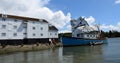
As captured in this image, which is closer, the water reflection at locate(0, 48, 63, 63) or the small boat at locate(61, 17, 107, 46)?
the water reflection at locate(0, 48, 63, 63)

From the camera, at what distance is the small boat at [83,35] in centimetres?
5703

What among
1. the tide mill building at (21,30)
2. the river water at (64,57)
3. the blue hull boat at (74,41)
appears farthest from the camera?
the blue hull boat at (74,41)

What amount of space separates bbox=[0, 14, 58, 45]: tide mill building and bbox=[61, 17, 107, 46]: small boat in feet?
22.8

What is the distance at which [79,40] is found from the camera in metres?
57.8

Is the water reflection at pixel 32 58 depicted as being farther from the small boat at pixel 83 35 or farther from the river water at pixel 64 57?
the small boat at pixel 83 35

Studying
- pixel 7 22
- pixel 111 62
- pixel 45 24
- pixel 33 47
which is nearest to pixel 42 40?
pixel 45 24

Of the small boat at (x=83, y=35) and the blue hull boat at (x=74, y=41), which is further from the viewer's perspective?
the small boat at (x=83, y=35)

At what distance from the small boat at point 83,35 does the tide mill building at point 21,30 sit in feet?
22.8

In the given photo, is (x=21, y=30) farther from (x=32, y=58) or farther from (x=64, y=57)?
(x=64, y=57)

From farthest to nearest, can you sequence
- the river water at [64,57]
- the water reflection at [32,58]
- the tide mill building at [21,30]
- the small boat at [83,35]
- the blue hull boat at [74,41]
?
the small boat at [83,35] < the blue hull boat at [74,41] < the tide mill building at [21,30] < the water reflection at [32,58] < the river water at [64,57]

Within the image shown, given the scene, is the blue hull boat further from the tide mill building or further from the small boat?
the tide mill building

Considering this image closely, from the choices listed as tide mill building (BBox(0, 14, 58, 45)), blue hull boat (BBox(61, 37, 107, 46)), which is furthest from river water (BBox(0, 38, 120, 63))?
blue hull boat (BBox(61, 37, 107, 46))

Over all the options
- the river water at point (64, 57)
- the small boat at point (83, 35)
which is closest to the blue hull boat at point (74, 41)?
the small boat at point (83, 35)

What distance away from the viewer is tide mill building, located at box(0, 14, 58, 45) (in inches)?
1753
